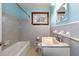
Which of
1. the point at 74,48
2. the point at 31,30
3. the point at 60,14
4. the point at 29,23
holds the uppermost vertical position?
the point at 60,14

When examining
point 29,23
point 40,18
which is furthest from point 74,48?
point 29,23

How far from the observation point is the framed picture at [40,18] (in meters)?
1.87

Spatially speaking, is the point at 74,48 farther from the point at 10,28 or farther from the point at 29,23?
the point at 10,28

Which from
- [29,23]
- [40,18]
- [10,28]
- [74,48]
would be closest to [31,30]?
[29,23]

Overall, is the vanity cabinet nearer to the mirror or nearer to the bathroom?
the bathroom

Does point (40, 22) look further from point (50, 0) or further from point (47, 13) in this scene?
point (50, 0)

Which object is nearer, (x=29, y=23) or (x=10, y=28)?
(x=29, y=23)

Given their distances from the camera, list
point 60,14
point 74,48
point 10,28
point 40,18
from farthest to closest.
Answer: point 10,28
point 60,14
point 40,18
point 74,48

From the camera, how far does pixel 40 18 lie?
1.89m

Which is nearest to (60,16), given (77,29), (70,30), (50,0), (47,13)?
(47,13)

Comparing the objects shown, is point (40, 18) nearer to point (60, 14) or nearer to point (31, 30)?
point (31, 30)

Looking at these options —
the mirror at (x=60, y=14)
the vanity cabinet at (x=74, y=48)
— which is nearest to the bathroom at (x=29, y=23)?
the mirror at (x=60, y=14)

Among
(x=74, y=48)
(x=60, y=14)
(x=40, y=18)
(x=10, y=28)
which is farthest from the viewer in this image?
(x=10, y=28)

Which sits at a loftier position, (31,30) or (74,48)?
(31,30)
